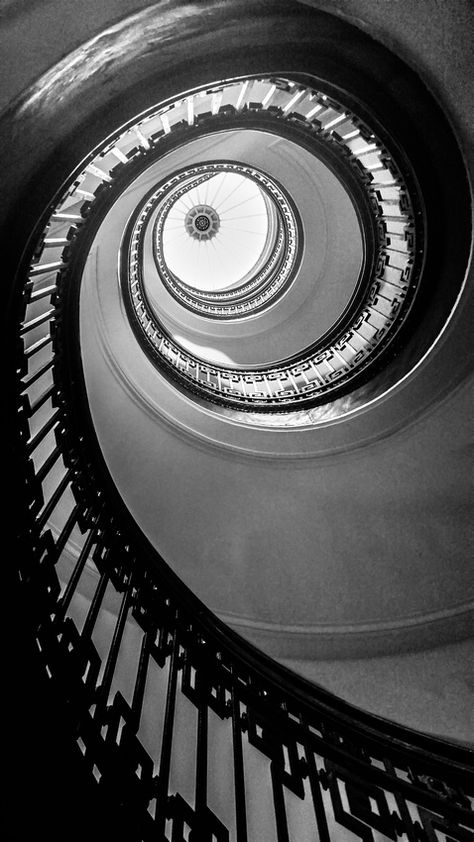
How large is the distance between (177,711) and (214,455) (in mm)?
2662

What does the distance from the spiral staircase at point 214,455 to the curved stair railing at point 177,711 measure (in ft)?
0.06

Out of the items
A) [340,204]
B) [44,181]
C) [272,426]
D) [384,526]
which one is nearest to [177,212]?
[340,204]

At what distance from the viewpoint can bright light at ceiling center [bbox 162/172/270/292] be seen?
1380cm

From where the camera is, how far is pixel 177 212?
14719 mm

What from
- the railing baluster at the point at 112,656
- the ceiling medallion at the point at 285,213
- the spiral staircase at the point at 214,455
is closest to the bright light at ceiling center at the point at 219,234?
the ceiling medallion at the point at 285,213

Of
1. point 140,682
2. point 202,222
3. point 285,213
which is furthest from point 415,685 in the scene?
point 202,222

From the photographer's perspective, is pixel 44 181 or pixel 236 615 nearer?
pixel 44 181

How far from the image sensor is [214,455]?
5438 mm

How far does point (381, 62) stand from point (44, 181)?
68.9 inches

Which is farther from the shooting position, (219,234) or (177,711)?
(219,234)

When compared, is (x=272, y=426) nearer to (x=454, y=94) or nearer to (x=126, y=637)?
(x=126, y=637)

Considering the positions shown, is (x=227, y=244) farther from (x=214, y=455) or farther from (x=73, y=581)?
(x=73, y=581)

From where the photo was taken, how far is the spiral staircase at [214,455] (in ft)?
6.37

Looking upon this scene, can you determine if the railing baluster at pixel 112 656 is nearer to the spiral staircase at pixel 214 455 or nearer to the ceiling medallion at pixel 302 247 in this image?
the spiral staircase at pixel 214 455
